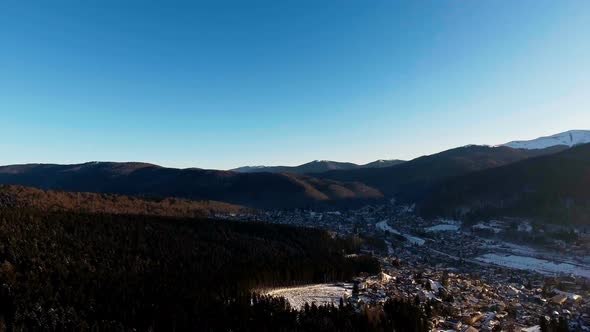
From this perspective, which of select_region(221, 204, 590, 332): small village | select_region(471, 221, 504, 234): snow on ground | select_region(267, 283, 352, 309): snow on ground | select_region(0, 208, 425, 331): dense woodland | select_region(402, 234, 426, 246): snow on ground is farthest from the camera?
select_region(471, 221, 504, 234): snow on ground

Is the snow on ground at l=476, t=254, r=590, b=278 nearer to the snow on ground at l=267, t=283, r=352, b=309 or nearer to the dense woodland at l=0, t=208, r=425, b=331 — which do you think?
the dense woodland at l=0, t=208, r=425, b=331

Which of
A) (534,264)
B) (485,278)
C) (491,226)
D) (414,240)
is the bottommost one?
(534,264)

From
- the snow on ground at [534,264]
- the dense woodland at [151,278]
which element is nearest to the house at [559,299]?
the dense woodland at [151,278]

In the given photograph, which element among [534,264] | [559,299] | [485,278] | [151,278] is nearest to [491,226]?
[534,264]

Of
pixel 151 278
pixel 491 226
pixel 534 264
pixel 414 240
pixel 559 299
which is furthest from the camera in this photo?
pixel 491 226

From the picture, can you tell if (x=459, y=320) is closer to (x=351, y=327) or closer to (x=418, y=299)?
(x=418, y=299)

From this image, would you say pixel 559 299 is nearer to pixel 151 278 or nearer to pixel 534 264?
pixel 151 278

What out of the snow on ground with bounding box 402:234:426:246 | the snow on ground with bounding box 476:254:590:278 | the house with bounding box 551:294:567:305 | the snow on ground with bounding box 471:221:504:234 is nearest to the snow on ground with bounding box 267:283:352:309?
the house with bounding box 551:294:567:305
